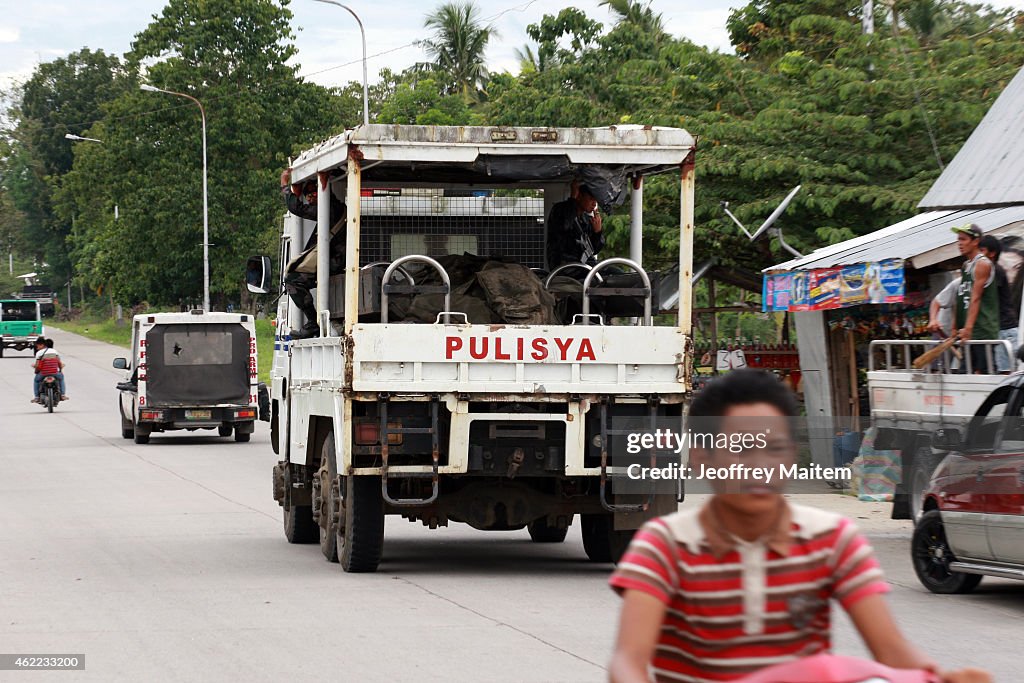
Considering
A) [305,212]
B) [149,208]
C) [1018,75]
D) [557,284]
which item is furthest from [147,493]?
[149,208]

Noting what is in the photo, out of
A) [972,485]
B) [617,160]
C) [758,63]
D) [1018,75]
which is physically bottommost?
[972,485]

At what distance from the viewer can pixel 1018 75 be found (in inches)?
842

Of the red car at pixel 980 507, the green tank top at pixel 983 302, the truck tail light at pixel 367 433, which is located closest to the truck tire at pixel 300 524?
the truck tail light at pixel 367 433

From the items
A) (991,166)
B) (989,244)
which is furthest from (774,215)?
(989,244)

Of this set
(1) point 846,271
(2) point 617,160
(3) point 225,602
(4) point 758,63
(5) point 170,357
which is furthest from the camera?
(4) point 758,63

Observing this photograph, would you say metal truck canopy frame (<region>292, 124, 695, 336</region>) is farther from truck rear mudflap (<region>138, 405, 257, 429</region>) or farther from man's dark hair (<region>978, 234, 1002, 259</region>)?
truck rear mudflap (<region>138, 405, 257, 429</region>)

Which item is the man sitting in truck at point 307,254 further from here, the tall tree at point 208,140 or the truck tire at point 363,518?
the tall tree at point 208,140

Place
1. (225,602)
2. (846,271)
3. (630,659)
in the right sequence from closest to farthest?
(630,659)
(225,602)
(846,271)

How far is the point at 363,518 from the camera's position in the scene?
11.4 m

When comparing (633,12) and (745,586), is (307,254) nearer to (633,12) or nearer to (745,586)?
(745,586)

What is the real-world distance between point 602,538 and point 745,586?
902 cm

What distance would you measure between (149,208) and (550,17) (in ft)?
108

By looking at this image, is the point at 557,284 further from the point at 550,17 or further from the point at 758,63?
the point at 550,17

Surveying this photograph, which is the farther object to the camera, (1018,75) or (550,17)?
(550,17)
